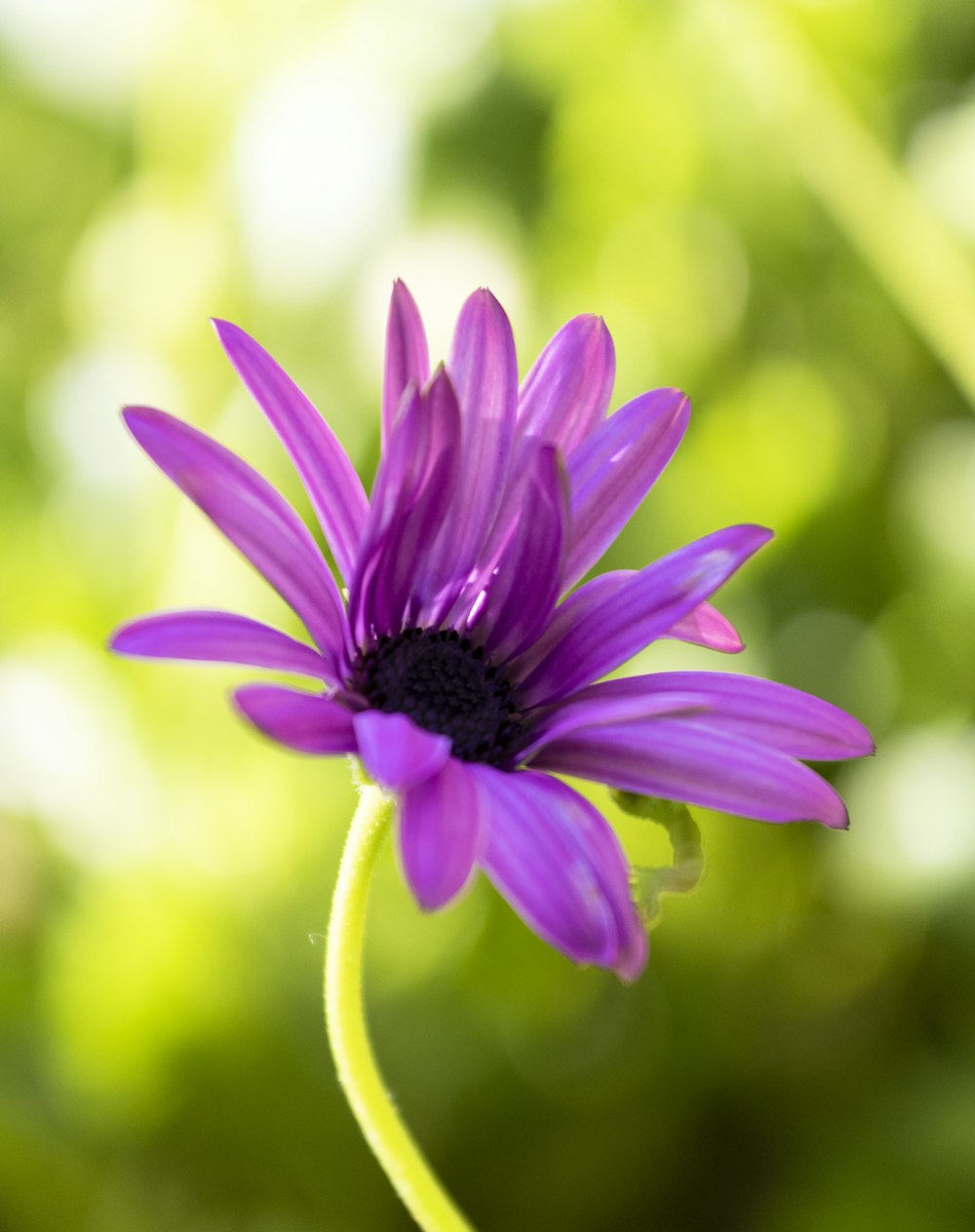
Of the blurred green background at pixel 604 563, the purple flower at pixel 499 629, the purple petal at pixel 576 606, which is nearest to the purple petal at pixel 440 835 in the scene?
the purple flower at pixel 499 629

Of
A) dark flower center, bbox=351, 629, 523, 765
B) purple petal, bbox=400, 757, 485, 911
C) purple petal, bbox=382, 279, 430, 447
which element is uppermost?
purple petal, bbox=382, 279, 430, 447

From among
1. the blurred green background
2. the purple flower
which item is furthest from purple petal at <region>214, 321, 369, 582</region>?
the blurred green background

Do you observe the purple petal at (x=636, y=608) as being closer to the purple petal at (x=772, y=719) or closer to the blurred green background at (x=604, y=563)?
the purple petal at (x=772, y=719)

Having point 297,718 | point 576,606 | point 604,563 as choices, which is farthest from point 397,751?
point 604,563

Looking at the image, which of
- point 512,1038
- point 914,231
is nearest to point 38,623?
point 512,1038

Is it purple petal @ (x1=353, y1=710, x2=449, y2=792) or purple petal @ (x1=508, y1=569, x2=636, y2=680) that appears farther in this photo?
purple petal @ (x1=508, y1=569, x2=636, y2=680)

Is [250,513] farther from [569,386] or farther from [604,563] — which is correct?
[604,563]

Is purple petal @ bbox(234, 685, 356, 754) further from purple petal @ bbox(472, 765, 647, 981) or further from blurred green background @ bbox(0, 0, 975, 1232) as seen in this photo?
blurred green background @ bbox(0, 0, 975, 1232)

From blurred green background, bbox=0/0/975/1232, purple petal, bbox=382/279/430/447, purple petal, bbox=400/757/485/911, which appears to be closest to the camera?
purple petal, bbox=400/757/485/911
